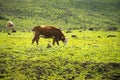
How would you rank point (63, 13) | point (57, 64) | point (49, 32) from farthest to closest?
1. point (63, 13)
2. point (49, 32)
3. point (57, 64)

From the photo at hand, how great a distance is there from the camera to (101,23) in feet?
288

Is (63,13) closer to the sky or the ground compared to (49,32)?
closer to the ground

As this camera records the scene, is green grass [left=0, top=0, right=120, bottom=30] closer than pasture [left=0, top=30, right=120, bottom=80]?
No

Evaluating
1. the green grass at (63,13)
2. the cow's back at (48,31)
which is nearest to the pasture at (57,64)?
the cow's back at (48,31)

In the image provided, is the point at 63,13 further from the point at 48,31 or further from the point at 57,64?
the point at 57,64

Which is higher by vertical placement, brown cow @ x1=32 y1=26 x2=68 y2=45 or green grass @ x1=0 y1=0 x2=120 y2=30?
brown cow @ x1=32 y1=26 x2=68 y2=45

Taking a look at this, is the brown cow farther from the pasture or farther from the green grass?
the green grass

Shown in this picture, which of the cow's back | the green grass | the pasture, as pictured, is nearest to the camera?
the pasture

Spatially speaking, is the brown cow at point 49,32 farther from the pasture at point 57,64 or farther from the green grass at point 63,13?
the green grass at point 63,13

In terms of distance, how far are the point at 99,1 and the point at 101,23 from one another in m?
30.6

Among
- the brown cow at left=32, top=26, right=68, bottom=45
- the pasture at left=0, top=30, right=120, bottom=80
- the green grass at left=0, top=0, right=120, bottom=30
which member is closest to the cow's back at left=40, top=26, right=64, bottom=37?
the brown cow at left=32, top=26, right=68, bottom=45

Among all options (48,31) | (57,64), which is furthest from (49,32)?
(57,64)

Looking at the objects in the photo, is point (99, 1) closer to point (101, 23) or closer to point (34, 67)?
point (101, 23)

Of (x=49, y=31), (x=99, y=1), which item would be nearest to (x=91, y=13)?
(x=99, y=1)
